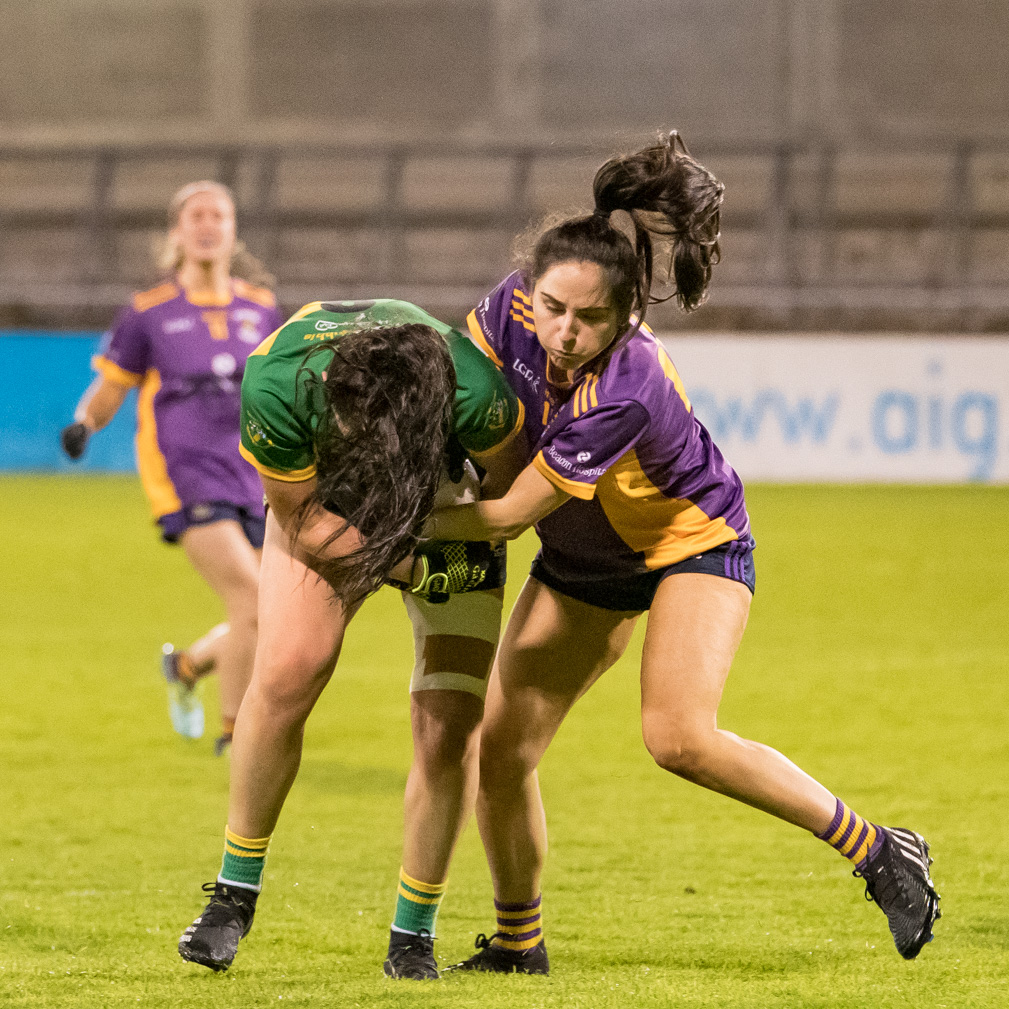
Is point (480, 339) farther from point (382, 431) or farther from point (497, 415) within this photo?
Result: point (382, 431)

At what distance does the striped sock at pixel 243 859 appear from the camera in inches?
150

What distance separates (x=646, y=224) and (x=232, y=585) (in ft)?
9.76

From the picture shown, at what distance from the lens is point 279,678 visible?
3.67 metres

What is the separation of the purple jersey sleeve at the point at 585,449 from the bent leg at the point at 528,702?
421mm

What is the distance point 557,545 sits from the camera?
3943mm

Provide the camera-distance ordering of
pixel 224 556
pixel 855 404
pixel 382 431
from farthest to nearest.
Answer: pixel 855 404
pixel 224 556
pixel 382 431

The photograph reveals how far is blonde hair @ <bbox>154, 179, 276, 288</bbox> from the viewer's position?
6664mm

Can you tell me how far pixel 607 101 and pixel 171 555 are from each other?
42.9 ft

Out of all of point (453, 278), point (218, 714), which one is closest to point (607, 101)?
point (453, 278)

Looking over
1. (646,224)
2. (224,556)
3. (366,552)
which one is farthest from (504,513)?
(224,556)

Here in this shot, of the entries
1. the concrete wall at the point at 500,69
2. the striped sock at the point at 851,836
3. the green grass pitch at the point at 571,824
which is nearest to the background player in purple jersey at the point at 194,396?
the green grass pitch at the point at 571,824

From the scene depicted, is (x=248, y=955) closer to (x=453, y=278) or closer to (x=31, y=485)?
(x=31, y=485)

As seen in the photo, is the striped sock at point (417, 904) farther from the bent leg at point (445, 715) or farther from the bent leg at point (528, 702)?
the bent leg at point (528, 702)

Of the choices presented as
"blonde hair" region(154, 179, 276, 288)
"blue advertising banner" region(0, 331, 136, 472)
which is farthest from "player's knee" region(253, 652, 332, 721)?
"blue advertising banner" region(0, 331, 136, 472)
